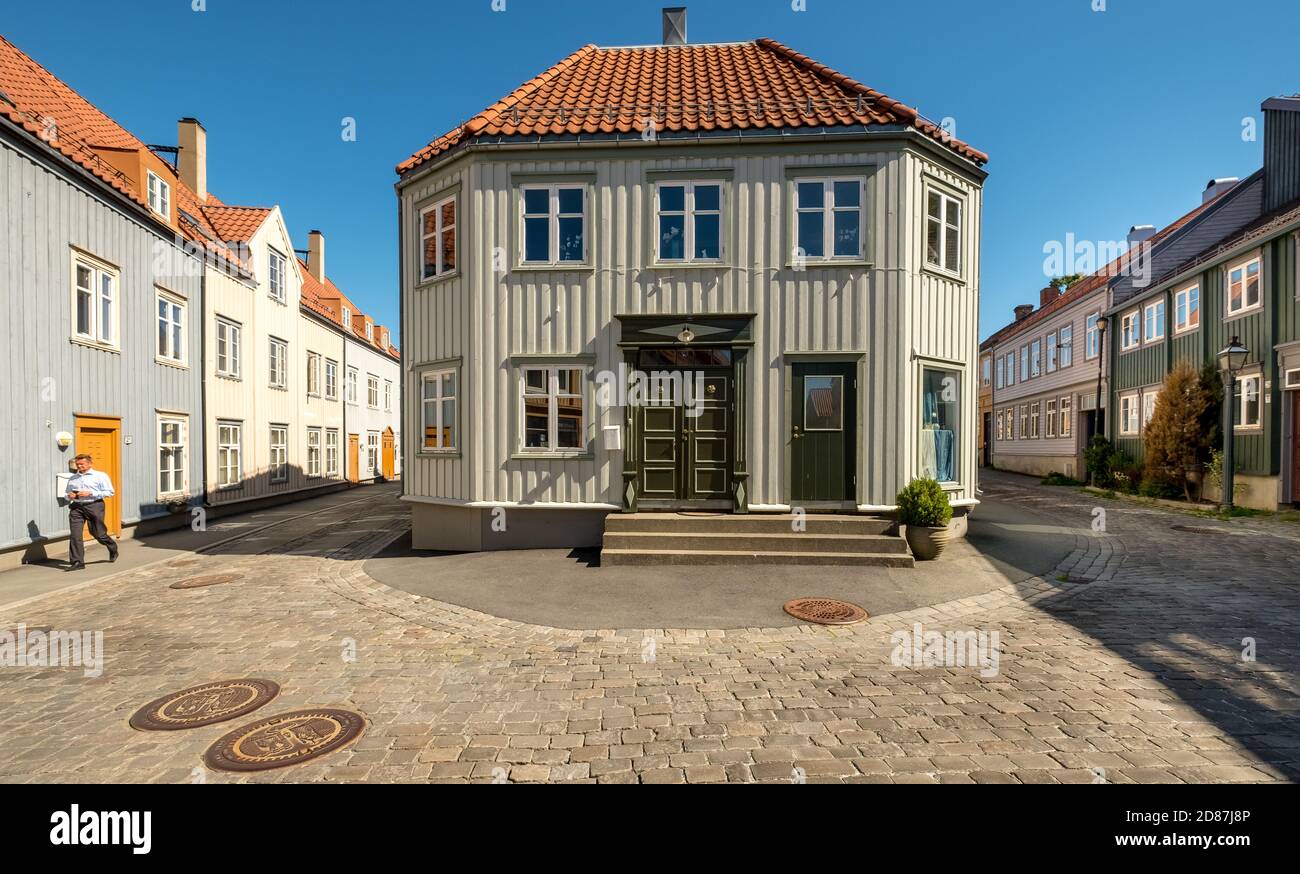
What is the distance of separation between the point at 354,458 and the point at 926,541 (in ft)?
90.8

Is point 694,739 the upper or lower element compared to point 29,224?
lower

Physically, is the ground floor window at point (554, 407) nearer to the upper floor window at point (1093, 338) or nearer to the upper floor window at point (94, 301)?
the upper floor window at point (94, 301)

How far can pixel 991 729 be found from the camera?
4000 mm

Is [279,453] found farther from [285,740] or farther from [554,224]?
[285,740]

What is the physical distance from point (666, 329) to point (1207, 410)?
1760 centimetres

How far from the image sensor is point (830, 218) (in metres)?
10.2

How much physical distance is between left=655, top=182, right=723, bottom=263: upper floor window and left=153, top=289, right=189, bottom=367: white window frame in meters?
13.0

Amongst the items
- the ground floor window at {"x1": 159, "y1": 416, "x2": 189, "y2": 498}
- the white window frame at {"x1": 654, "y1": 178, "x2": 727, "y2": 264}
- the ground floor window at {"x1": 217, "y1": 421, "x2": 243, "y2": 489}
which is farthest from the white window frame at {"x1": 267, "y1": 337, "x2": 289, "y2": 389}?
the white window frame at {"x1": 654, "y1": 178, "x2": 727, "y2": 264}

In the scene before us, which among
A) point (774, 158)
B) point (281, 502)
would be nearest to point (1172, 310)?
point (774, 158)

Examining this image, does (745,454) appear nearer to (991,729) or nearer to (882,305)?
(882,305)

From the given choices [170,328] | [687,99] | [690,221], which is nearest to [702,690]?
[690,221]

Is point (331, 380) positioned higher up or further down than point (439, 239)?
further down

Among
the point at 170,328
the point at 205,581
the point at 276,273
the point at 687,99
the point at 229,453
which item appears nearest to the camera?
the point at 205,581

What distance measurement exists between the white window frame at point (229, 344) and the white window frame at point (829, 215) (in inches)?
664
